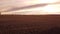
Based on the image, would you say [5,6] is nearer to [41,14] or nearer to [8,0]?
[8,0]

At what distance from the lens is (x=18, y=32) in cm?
46

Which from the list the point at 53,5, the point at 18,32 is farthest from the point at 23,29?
the point at 53,5

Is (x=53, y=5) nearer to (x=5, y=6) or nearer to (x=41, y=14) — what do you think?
(x=41, y=14)

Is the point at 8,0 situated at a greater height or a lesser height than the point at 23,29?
greater

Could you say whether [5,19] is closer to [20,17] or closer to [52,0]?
[20,17]

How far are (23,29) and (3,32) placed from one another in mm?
70

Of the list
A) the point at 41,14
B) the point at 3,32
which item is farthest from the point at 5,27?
the point at 41,14

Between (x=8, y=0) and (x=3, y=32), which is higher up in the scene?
(x=8, y=0)

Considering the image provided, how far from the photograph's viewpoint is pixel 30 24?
459 mm

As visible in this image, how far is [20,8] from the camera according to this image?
1.56 feet

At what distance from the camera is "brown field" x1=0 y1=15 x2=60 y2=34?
456 mm

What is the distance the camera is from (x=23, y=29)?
45 cm

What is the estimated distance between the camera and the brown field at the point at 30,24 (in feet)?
1.50

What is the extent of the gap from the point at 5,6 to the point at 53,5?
0.17 m
